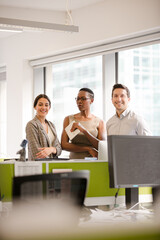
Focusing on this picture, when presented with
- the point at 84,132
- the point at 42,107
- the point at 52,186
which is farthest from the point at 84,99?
the point at 52,186

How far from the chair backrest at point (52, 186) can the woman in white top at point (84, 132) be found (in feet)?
7.68

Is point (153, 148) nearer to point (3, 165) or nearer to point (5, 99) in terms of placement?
point (3, 165)

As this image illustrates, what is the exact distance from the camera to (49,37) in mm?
6461

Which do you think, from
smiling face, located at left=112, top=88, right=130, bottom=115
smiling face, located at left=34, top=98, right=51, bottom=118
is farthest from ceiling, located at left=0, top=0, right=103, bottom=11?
smiling face, located at left=112, top=88, right=130, bottom=115

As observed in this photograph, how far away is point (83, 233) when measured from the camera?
931 mm

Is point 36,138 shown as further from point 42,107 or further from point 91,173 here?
point 91,173

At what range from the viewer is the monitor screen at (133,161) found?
261 centimetres

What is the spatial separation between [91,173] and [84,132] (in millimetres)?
1234

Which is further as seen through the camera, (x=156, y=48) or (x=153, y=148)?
(x=156, y=48)

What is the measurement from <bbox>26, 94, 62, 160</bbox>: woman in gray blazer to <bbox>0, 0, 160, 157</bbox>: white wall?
5.40 feet

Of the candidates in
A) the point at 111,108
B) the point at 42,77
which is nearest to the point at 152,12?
the point at 111,108

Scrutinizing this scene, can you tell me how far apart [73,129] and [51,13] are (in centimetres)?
280

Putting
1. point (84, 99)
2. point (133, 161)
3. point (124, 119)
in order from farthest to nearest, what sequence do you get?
point (84, 99), point (124, 119), point (133, 161)

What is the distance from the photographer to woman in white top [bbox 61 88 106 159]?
161 inches
